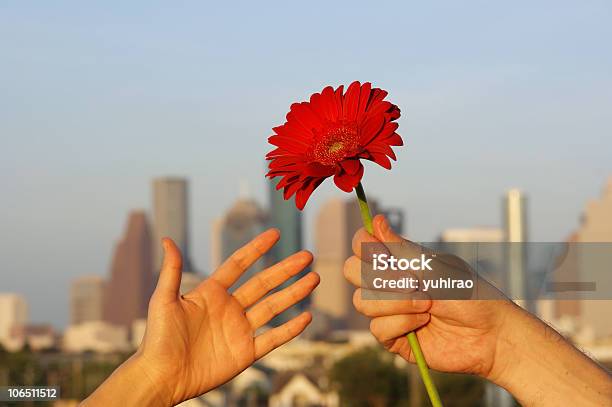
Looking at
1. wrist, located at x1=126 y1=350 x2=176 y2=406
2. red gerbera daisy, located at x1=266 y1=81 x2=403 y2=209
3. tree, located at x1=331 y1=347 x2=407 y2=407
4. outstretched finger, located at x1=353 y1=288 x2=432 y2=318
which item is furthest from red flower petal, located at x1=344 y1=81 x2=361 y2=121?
tree, located at x1=331 y1=347 x2=407 y2=407

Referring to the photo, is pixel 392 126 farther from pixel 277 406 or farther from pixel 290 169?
pixel 277 406

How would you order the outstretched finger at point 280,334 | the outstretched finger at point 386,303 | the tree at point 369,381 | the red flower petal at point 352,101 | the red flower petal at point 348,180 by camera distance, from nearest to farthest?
the red flower petal at point 348,180 → the red flower petal at point 352,101 → the outstretched finger at point 386,303 → the outstretched finger at point 280,334 → the tree at point 369,381

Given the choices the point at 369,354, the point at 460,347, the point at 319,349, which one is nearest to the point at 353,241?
the point at 460,347

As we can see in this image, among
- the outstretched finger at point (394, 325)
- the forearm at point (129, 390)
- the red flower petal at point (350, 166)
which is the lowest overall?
the forearm at point (129, 390)

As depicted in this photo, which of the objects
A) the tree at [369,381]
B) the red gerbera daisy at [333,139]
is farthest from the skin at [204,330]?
the tree at [369,381]

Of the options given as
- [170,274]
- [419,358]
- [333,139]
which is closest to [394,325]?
[419,358]

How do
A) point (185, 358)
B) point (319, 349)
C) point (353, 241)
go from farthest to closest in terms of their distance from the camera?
point (319, 349) < point (185, 358) < point (353, 241)

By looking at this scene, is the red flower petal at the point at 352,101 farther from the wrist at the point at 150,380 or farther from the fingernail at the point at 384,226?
the wrist at the point at 150,380

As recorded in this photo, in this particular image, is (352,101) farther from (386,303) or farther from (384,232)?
(386,303)
